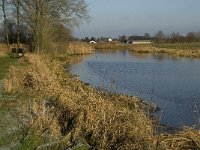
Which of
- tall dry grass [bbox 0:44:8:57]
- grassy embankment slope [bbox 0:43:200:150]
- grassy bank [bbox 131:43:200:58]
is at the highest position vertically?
tall dry grass [bbox 0:44:8:57]

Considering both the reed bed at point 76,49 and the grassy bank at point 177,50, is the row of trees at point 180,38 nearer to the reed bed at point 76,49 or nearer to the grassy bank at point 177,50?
the grassy bank at point 177,50

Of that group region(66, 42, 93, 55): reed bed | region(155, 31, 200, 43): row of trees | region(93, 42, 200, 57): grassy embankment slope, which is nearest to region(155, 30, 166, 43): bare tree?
region(155, 31, 200, 43): row of trees

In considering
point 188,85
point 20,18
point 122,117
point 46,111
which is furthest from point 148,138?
point 20,18

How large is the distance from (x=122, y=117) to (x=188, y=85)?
1332 cm

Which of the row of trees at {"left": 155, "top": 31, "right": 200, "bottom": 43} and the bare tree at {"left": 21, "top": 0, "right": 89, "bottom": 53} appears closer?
the bare tree at {"left": 21, "top": 0, "right": 89, "bottom": 53}

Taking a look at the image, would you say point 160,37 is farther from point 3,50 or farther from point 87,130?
point 87,130

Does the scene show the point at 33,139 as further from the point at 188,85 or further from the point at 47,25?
the point at 47,25

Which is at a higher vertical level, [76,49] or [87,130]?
[76,49]

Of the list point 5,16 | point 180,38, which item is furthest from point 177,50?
point 180,38

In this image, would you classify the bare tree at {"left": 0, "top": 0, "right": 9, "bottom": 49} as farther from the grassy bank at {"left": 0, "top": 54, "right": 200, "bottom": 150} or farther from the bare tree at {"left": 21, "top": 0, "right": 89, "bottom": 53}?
the grassy bank at {"left": 0, "top": 54, "right": 200, "bottom": 150}

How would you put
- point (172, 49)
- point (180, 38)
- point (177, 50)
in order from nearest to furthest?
point (177, 50) < point (172, 49) < point (180, 38)

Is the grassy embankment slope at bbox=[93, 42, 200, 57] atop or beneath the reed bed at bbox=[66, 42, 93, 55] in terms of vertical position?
beneath

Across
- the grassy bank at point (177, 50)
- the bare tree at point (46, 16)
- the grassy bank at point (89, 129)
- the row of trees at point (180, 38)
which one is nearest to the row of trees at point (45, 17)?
the bare tree at point (46, 16)

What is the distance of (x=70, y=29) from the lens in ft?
143
